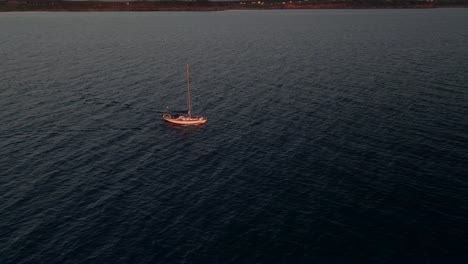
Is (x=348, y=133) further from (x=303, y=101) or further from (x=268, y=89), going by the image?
(x=268, y=89)

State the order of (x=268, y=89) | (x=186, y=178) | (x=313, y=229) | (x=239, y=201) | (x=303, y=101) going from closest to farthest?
1. (x=313, y=229)
2. (x=239, y=201)
3. (x=186, y=178)
4. (x=303, y=101)
5. (x=268, y=89)

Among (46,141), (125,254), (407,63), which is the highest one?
(407,63)

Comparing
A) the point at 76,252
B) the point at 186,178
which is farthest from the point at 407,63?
the point at 76,252

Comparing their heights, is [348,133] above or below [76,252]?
above

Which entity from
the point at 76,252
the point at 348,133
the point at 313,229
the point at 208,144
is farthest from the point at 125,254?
the point at 348,133

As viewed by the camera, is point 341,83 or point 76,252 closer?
point 76,252

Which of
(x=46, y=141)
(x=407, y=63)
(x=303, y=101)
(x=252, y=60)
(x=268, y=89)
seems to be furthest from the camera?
(x=252, y=60)
